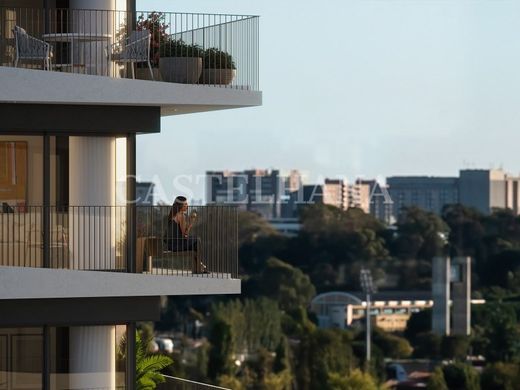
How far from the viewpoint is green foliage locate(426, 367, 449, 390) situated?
12800 cm

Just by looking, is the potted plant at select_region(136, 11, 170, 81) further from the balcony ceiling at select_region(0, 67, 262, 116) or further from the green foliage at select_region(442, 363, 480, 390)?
the green foliage at select_region(442, 363, 480, 390)

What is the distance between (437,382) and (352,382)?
1374 cm

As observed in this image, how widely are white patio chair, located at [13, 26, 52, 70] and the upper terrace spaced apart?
0.05ft

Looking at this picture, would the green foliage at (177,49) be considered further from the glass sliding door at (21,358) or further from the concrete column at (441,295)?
the concrete column at (441,295)

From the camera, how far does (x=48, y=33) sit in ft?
76.5

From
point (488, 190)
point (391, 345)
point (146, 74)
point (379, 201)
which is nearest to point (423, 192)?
point (379, 201)

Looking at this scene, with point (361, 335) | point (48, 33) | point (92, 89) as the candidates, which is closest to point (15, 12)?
point (48, 33)

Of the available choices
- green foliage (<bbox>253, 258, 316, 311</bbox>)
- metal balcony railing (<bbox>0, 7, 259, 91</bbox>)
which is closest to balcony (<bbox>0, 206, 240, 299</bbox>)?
metal balcony railing (<bbox>0, 7, 259, 91</bbox>)

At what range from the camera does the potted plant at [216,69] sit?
24.3 m

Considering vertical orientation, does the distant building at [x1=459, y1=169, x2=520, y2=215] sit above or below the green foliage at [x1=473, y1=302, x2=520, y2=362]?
above

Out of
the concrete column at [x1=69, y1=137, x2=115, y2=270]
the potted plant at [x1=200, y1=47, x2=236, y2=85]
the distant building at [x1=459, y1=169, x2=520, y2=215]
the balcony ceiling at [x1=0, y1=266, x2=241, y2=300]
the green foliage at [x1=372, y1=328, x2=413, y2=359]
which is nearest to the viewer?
the balcony ceiling at [x1=0, y1=266, x2=241, y2=300]

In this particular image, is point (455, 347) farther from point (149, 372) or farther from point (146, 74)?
point (146, 74)

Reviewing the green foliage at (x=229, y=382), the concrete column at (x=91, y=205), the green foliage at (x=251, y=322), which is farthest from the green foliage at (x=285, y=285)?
the concrete column at (x=91, y=205)

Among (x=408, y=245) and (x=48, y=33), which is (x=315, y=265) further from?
(x=48, y=33)
